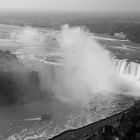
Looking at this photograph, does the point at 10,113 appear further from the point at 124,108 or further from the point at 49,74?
the point at 124,108

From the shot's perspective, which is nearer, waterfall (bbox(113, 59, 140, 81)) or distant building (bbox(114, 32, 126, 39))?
waterfall (bbox(113, 59, 140, 81))

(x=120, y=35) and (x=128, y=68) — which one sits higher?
(x=120, y=35)

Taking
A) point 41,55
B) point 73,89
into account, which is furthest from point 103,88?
point 41,55

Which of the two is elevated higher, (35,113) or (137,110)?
(137,110)

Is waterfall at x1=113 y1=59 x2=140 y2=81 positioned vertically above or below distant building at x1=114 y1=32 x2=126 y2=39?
below

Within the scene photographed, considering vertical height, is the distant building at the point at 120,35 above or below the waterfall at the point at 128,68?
above

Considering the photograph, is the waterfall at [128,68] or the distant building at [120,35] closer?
the waterfall at [128,68]

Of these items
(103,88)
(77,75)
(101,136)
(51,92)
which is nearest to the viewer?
(101,136)

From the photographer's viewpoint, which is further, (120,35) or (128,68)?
(120,35)
